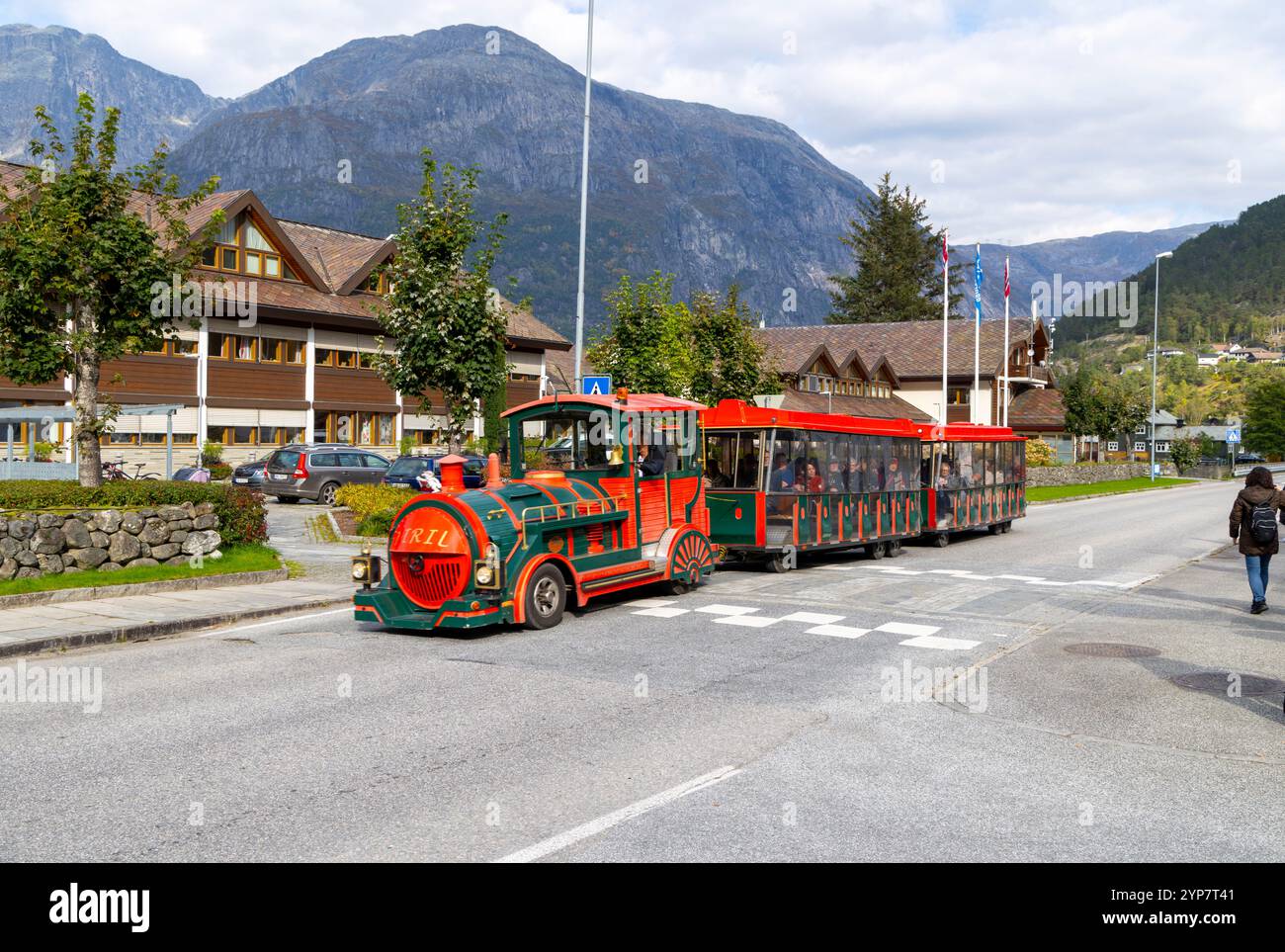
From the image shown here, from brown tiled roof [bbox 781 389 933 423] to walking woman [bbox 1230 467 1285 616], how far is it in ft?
111

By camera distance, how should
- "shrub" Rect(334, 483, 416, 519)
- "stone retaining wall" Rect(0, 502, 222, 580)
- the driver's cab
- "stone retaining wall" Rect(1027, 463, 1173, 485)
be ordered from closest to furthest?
the driver's cab
"stone retaining wall" Rect(0, 502, 222, 580)
"shrub" Rect(334, 483, 416, 519)
"stone retaining wall" Rect(1027, 463, 1173, 485)

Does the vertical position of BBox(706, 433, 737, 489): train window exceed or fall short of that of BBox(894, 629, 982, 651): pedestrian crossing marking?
it exceeds it

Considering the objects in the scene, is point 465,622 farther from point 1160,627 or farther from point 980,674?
point 1160,627

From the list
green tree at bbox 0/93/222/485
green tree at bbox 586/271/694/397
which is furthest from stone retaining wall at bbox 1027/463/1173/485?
green tree at bbox 0/93/222/485

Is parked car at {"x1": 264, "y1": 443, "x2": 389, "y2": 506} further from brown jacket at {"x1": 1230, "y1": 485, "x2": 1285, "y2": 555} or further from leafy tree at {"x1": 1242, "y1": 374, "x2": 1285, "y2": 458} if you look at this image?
leafy tree at {"x1": 1242, "y1": 374, "x2": 1285, "y2": 458}

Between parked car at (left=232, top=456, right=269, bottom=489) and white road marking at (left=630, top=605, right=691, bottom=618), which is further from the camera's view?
parked car at (left=232, top=456, right=269, bottom=489)

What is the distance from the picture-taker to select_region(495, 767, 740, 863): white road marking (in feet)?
17.0

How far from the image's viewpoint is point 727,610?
45.9 ft

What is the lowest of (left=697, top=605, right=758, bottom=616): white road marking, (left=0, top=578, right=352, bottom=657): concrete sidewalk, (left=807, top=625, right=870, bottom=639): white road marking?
(left=697, top=605, right=758, bottom=616): white road marking

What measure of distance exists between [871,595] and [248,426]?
1333 inches

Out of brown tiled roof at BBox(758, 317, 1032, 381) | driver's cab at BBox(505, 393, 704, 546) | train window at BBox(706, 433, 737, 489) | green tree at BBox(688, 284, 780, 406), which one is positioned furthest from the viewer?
brown tiled roof at BBox(758, 317, 1032, 381)

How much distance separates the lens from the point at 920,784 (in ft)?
21.2

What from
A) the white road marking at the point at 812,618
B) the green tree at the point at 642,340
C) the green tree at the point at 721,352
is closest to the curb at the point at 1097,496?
the green tree at the point at 721,352

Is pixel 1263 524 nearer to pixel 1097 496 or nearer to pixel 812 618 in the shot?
pixel 812 618
